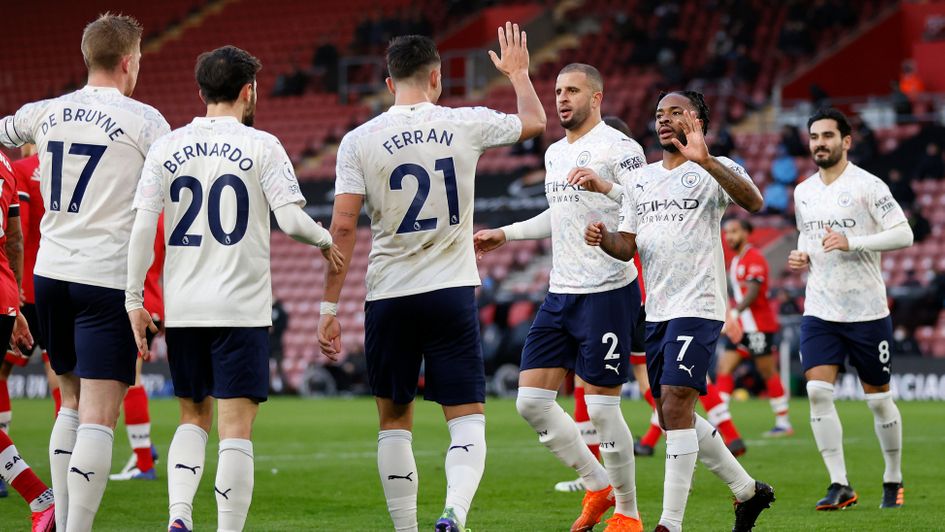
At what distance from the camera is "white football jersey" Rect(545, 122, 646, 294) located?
7547 mm

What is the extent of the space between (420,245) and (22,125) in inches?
83.2

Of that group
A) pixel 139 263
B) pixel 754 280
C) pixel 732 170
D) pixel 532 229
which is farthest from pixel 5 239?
pixel 754 280

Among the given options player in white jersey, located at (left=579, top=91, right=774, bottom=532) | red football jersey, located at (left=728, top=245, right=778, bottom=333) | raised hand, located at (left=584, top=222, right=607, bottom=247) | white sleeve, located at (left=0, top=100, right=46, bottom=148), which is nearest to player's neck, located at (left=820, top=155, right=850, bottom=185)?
player in white jersey, located at (left=579, top=91, right=774, bottom=532)

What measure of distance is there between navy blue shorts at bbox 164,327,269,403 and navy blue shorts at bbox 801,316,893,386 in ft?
14.4

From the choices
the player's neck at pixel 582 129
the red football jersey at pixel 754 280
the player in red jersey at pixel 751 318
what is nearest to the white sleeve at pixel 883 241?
the player's neck at pixel 582 129

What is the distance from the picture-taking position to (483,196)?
93.5 ft

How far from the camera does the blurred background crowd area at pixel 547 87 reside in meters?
24.4

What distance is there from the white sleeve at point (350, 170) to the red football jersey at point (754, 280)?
8911 mm

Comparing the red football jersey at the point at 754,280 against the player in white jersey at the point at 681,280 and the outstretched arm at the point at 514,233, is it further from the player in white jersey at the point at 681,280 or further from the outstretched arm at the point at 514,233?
the player in white jersey at the point at 681,280

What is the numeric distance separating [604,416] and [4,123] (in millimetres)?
3581

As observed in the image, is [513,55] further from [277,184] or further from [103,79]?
[103,79]

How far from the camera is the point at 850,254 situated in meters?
8.94

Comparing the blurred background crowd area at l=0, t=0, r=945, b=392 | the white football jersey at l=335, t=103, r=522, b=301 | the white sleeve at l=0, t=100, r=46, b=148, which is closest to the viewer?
the white football jersey at l=335, t=103, r=522, b=301

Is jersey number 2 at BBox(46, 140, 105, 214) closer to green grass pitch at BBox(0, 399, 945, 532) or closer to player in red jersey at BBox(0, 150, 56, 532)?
player in red jersey at BBox(0, 150, 56, 532)
